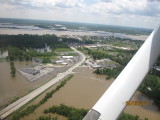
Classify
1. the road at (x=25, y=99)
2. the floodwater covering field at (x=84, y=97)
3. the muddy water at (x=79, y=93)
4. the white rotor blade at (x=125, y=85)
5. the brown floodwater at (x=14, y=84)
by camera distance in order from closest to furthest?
the white rotor blade at (x=125, y=85) → the road at (x=25, y=99) → the floodwater covering field at (x=84, y=97) → the muddy water at (x=79, y=93) → the brown floodwater at (x=14, y=84)

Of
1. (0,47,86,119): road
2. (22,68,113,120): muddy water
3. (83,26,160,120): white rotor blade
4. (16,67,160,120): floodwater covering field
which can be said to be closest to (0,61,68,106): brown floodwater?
(0,47,86,119): road

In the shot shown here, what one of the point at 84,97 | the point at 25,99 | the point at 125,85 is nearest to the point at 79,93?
the point at 84,97

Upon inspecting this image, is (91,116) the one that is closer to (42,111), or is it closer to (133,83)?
(133,83)

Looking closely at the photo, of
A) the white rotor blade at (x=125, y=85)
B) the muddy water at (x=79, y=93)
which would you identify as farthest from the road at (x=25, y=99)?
the white rotor blade at (x=125, y=85)

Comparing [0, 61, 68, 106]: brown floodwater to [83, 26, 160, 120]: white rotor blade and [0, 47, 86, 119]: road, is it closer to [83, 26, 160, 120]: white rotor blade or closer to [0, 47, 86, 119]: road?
[0, 47, 86, 119]: road

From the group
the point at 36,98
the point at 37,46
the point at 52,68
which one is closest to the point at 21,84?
the point at 36,98

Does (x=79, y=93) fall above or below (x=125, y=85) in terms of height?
below

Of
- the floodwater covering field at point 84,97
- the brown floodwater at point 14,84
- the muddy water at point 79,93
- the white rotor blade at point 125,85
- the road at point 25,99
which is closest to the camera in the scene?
the white rotor blade at point 125,85

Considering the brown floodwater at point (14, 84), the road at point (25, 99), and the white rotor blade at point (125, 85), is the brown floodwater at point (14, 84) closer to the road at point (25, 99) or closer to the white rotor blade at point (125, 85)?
the road at point (25, 99)

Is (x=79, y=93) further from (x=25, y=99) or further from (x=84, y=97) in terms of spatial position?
(x=25, y=99)
